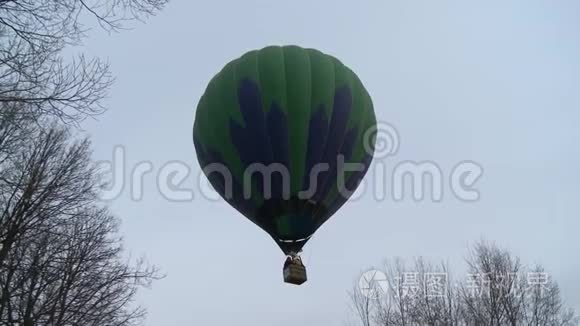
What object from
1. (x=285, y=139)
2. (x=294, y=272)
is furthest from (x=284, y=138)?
(x=294, y=272)

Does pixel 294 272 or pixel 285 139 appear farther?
pixel 285 139

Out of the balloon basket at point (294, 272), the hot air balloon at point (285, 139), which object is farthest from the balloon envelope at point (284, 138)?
the balloon basket at point (294, 272)

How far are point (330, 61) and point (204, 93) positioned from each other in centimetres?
248

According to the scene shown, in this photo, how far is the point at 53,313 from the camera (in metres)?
12.5

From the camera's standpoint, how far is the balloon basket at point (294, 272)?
417 inches

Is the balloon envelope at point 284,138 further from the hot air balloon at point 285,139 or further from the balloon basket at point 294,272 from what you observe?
the balloon basket at point 294,272

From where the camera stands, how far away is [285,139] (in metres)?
11.0

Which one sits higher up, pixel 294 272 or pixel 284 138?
pixel 284 138

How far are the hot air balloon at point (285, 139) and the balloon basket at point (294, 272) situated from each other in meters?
0.02

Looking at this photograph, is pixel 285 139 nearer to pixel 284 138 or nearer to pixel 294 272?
pixel 284 138

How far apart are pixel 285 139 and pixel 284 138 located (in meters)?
0.02

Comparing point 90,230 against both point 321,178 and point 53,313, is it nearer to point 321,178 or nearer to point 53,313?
point 53,313

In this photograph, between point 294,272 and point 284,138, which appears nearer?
point 294,272

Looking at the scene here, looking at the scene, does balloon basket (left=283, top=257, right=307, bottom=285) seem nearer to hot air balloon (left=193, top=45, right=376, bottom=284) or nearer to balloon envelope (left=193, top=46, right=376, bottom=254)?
hot air balloon (left=193, top=45, right=376, bottom=284)
